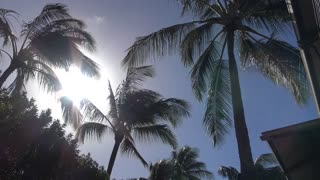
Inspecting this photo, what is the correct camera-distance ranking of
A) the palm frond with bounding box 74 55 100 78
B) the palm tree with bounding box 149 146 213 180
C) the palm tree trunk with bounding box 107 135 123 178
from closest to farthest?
1. the palm frond with bounding box 74 55 100 78
2. the palm tree trunk with bounding box 107 135 123 178
3. the palm tree with bounding box 149 146 213 180

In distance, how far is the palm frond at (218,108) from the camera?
13375 millimetres

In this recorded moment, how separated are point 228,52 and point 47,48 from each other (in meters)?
6.74

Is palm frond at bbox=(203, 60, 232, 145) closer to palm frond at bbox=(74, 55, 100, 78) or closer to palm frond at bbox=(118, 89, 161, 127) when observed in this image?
palm frond at bbox=(74, 55, 100, 78)

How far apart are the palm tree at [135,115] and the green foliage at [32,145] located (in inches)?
279

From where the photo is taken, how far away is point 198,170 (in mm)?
33531

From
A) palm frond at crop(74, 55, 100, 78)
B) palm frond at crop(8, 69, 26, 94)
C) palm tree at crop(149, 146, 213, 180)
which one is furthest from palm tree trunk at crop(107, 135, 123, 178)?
palm tree at crop(149, 146, 213, 180)

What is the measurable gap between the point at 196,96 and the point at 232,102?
7.67 feet

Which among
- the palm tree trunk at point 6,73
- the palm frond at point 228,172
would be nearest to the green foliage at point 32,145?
the palm tree trunk at point 6,73

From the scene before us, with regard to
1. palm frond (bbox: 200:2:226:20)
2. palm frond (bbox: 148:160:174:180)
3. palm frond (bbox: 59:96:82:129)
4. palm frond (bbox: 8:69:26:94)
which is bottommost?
palm frond (bbox: 148:160:174:180)

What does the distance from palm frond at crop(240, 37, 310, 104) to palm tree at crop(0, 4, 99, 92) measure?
6602 millimetres

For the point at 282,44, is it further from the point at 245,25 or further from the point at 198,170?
the point at 198,170

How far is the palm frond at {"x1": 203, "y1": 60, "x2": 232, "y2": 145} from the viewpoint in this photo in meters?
13.4

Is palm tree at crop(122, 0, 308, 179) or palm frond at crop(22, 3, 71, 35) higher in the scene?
palm frond at crop(22, 3, 71, 35)

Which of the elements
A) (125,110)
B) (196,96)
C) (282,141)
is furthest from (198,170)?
(282,141)
